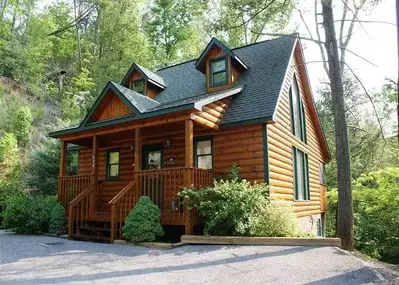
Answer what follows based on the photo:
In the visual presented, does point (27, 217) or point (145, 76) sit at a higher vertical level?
point (145, 76)

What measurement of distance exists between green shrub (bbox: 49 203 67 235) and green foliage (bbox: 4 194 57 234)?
0.99ft

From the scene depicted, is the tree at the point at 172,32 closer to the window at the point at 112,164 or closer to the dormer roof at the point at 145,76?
the dormer roof at the point at 145,76

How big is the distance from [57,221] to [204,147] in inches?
205

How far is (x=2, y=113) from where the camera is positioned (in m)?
23.1

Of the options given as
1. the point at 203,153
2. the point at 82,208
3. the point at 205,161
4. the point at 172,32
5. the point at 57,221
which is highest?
the point at 172,32

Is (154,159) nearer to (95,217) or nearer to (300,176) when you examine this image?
(95,217)

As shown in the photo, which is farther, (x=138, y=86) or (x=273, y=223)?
(x=138, y=86)

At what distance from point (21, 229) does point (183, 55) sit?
21.9 meters

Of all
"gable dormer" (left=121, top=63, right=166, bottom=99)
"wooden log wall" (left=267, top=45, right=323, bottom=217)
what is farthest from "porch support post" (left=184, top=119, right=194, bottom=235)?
"gable dormer" (left=121, top=63, right=166, bottom=99)

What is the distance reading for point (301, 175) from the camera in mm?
13672

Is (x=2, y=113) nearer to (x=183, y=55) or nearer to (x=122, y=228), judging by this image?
(x=183, y=55)

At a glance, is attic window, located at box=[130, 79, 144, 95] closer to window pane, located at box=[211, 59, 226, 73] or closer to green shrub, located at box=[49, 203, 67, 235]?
window pane, located at box=[211, 59, 226, 73]

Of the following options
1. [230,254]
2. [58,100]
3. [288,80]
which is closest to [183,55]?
[58,100]

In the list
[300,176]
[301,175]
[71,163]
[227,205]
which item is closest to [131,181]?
[227,205]
